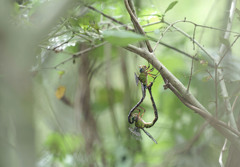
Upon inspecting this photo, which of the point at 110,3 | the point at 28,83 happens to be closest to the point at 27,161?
the point at 28,83

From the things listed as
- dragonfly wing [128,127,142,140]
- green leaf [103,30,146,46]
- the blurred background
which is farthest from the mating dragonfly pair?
green leaf [103,30,146,46]

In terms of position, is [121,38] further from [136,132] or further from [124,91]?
[124,91]

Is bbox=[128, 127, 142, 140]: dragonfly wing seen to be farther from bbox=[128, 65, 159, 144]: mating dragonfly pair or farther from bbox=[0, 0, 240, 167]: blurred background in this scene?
bbox=[0, 0, 240, 167]: blurred background

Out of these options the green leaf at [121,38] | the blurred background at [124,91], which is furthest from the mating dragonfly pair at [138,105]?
the green leaf at [121,38]

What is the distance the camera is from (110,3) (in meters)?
1.09

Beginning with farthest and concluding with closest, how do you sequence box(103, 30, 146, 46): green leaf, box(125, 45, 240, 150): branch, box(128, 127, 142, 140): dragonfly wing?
box(128, 127, 142, 140): dragonfly wing, box(125, 45, 240, 150): branch, box(103, 30, 146, 46): green leaf

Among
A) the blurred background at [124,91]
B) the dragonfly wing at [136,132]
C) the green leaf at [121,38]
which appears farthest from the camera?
the blurred background at [124,91]

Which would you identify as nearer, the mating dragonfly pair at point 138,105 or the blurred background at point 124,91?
the mating dragonfly pair at point 138,105

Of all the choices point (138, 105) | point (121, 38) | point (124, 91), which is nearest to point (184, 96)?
point (138, 105)

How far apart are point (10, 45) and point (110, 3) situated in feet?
2.60

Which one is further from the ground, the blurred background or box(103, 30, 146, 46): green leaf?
box(103, 30, 146, 46): green leaf

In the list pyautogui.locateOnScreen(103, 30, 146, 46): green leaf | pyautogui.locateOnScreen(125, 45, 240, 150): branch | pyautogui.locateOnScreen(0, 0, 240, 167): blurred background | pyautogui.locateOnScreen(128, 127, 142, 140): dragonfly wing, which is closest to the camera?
pyautogui.locateOnScreen(103, 30, 146, 46): green leaf

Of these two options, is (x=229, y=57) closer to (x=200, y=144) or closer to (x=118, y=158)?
(x=200, y=144)

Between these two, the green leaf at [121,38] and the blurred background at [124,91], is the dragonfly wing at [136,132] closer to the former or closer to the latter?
the blurred background at [124,91]
